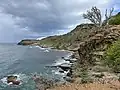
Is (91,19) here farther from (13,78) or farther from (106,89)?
(106,89)

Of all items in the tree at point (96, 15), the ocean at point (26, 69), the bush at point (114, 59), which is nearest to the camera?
the bush at point (114, 59)

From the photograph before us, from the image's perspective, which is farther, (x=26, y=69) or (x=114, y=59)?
(x=26, y=69)

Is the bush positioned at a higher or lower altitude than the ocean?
higher

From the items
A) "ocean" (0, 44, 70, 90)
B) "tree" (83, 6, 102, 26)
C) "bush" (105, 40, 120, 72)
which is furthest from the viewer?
"tree" (83, 6, 102, 26)

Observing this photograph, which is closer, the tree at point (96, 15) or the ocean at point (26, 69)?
the ocean at point (26, 69)

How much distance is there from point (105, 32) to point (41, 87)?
31.6 meters

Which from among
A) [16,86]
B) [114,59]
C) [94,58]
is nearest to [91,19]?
[94,58]

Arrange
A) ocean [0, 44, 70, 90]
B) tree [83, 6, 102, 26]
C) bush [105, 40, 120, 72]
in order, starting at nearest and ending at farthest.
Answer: bush [105, 40, 120, 72], ocean [0, 44, 70, 90], tree [83, 6, 102, 26]

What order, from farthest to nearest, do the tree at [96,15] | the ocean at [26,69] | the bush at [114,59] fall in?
the tree at [96,15] < the ocean at [26,69] < the bush at [114,59]

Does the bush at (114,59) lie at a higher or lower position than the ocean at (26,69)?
higher

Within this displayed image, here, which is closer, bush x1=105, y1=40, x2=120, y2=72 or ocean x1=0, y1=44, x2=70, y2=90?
bush x1=105, y1=40, x2=120, y2=72

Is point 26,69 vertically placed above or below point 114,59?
below

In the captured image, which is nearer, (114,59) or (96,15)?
(114,59)

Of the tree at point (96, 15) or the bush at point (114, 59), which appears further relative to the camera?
the tree at point (96, 15)
